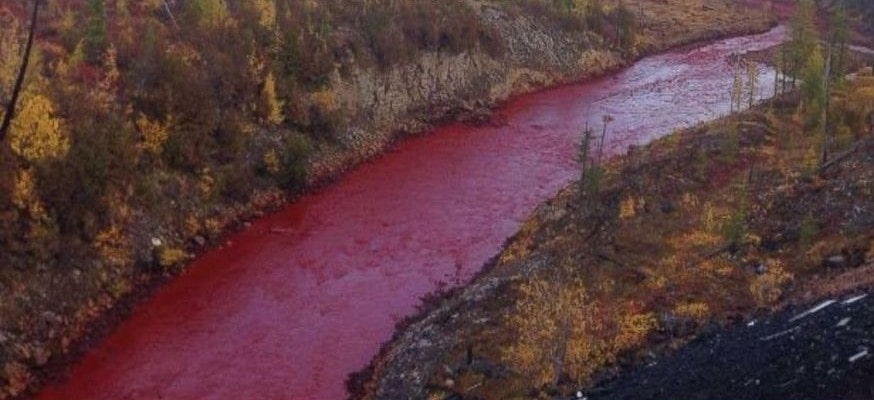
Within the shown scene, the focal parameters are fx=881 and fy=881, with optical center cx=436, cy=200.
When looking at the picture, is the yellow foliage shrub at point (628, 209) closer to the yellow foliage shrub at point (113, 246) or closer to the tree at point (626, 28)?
the yellow foliage shrub at point (113, 246)

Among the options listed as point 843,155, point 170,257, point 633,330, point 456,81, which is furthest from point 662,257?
point 456,81

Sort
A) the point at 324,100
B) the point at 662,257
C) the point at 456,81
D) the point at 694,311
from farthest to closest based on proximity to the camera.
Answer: the point at 456,81 < the point at 324,100 < the point at 662,257 < the point at 694,311

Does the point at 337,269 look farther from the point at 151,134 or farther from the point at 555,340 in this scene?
the point at 555,340

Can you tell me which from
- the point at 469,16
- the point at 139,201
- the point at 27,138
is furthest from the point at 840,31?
the point at 27,138

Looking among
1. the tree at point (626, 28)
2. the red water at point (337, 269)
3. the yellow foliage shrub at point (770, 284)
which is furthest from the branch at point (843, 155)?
the tree at point (626, 28)

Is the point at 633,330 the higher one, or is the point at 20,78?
the point at 20,78

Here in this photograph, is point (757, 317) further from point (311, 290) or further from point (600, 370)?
point (311, 290)

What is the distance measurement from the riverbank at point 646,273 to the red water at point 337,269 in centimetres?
213

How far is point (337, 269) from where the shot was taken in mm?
36969

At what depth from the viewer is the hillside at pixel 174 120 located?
3122 cm

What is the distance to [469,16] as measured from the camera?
6406 cm

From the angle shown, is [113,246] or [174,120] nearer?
[113,246]

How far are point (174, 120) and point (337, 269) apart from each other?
10.2 m

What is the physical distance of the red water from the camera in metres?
29.5
